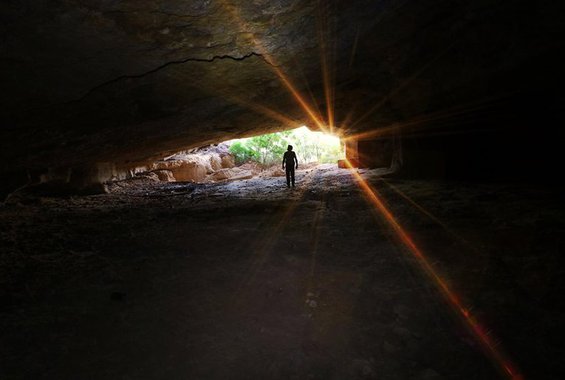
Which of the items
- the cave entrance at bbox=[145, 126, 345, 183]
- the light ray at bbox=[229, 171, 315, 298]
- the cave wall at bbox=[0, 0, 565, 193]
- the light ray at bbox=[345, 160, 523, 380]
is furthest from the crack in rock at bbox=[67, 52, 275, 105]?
the cave entrance at bbox=[145, 126, 345, 183]

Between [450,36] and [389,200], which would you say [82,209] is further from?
[450,36]

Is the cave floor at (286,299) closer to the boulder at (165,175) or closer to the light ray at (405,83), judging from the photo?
the light ray at (405,83)

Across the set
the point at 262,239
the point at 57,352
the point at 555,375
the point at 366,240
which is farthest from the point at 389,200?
the point at 57,352

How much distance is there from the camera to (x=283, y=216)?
18.6 ft

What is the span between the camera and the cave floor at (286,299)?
198cm

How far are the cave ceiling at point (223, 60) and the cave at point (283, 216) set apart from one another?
3cm

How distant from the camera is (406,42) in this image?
16.8 feet

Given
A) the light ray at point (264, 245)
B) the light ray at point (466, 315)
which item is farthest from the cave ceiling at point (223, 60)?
the light ray at point (466, 315)

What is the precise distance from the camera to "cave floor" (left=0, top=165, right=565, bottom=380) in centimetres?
198

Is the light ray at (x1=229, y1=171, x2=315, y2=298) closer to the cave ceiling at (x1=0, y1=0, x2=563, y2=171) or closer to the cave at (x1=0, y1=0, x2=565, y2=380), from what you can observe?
the cave at (x1=0, y1=0, x2=565, y2=380)

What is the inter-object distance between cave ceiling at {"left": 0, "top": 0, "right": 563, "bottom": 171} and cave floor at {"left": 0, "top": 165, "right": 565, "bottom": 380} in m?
2.14

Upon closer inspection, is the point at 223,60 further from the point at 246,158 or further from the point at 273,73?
the point at 246,158

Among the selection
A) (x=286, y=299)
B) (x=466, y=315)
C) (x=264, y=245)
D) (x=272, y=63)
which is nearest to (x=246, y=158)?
(x=272, y=63)

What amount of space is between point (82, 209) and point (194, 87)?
461 centimetres
